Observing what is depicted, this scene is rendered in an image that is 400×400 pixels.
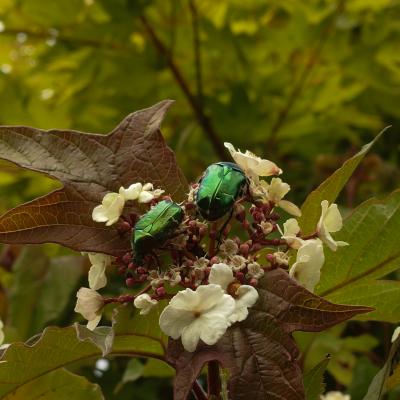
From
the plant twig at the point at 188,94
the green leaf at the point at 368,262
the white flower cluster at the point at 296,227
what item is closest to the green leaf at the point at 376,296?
the green leaf at the point at 368,262

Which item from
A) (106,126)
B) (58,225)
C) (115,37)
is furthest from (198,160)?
(58,225)

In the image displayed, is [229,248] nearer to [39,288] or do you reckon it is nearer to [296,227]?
[296,227]

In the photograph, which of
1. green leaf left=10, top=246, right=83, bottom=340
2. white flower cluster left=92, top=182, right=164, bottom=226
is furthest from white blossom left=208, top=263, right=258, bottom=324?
green leaf left=10, top=246, right=83, bottom=340

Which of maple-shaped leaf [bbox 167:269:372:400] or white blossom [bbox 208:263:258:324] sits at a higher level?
white blossom [bbox 208:263:258:324]

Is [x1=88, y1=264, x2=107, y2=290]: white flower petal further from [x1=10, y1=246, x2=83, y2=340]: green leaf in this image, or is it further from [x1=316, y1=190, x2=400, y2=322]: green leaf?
[x1=10, y1=246, x2=83, y2=340]: green leaf

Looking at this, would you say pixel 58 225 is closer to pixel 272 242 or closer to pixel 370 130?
pixel 272 242

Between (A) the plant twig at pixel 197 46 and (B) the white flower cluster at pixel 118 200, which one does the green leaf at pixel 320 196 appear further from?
(A) the plant twig at pixel 197 46
